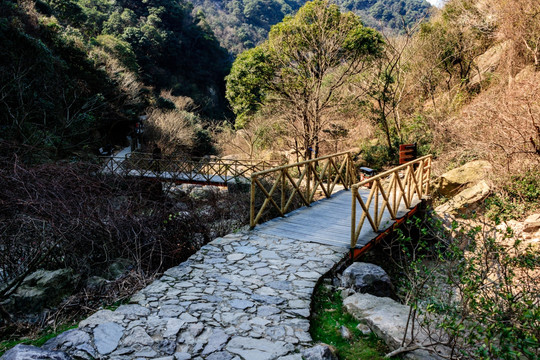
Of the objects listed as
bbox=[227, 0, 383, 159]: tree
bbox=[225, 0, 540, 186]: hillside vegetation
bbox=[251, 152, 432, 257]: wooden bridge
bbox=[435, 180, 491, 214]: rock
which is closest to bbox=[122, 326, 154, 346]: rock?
bbox=[251, 152, 432, 257]: wooden bridge

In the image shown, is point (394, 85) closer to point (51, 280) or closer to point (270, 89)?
point (270, 89)

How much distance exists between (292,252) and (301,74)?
36.0ft

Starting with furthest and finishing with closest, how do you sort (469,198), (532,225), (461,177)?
(461,177) → (469,198) → (532,225)

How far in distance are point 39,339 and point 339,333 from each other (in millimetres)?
2690

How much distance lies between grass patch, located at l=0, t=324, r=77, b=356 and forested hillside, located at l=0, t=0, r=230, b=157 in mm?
8249

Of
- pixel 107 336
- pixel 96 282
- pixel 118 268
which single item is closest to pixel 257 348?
pixel 107 336

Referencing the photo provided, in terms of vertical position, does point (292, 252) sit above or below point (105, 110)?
below

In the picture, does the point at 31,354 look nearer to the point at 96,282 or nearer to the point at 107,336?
the point at 107,336

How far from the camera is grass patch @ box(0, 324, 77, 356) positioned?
10.3ft

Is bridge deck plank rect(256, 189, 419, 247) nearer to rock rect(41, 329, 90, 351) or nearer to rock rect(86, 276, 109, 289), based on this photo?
rock rect(86, 276, 109, 289)

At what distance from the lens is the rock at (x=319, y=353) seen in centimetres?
289

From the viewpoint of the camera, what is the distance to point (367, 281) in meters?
4.50

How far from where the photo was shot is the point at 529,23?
10562mm

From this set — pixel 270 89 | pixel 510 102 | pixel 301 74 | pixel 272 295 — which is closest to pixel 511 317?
pixel 272 295
